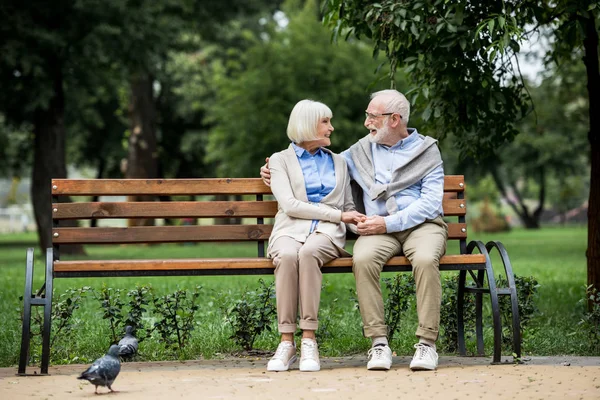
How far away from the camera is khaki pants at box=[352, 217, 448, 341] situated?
5816mm

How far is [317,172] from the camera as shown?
630 cm

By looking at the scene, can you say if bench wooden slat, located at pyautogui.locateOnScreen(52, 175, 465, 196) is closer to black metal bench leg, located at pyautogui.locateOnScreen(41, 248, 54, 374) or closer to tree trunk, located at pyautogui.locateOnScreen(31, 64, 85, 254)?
black metal bench leg, located at pyautogui.locateOnScreen(41, 248, 54, 374)

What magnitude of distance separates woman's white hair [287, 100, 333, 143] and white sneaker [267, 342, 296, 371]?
1.31m

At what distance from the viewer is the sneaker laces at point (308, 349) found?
576 centimetres

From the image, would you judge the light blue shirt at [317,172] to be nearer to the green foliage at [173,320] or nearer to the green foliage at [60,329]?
the green foliage at [173,320]

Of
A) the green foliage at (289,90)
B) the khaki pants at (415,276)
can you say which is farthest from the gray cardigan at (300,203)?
the green foliage at (289,90)

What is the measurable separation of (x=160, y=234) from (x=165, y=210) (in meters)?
0.16

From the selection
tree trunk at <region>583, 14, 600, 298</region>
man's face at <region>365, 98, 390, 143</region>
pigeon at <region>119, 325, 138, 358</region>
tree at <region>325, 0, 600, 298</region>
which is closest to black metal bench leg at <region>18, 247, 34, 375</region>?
pigeon at <region>119, 325, 138, 358</region>

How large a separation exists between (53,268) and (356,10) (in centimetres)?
315

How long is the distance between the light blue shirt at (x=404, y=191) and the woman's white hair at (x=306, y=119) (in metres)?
0.35

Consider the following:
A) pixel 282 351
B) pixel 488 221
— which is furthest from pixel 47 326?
pixel 488 221

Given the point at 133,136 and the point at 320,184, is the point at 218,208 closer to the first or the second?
the point at 320,184

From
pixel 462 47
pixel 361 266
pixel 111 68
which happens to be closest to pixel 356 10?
pixel 462 47

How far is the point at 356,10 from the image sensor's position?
7.58 m
